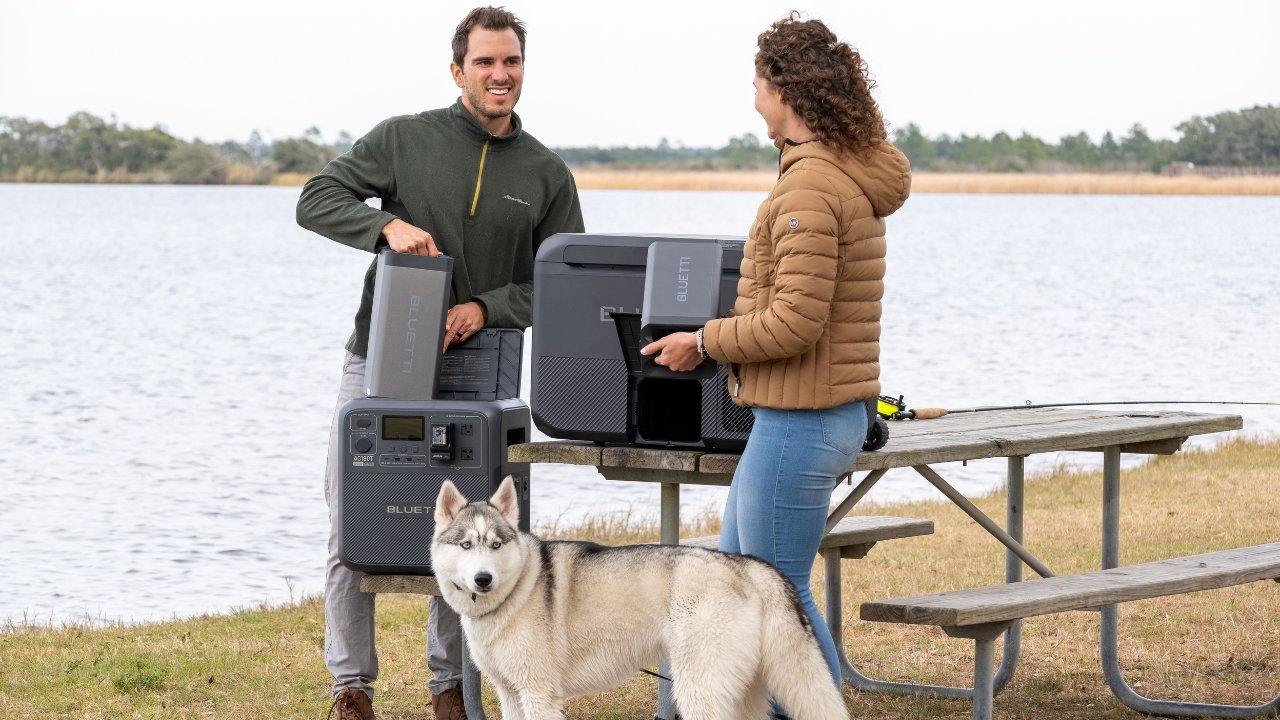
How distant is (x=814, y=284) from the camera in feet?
12.8

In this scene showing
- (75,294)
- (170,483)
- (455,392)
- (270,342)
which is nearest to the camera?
(455,392)

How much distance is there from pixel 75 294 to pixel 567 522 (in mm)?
29243

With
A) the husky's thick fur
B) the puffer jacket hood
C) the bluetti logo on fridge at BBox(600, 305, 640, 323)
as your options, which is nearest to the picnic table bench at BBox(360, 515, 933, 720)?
the husky's thick fur

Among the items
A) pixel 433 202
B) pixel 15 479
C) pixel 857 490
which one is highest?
pixel 433 202

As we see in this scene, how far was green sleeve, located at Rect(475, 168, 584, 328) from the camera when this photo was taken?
5230 millimetres

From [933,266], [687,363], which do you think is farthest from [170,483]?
[933,266]

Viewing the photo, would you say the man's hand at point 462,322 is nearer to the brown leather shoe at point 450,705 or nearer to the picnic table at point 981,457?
the picnic table at point 981,457

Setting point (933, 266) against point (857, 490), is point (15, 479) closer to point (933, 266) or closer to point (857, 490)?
point (857, 490)

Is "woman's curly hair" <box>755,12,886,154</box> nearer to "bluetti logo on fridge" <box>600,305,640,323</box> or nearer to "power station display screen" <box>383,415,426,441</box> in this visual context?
"bluetti logo on fridge" <box>600,305,640,323</box>

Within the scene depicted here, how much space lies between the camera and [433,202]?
5.23 m

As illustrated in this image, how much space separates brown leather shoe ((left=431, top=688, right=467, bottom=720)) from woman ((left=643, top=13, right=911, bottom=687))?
1732 millimetres

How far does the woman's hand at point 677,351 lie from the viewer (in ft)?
14.0

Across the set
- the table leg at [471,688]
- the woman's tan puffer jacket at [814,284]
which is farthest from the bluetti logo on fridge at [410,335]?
the woman's tan puffer jacket at [814,284]

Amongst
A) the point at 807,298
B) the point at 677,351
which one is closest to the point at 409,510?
the point at 677,351
